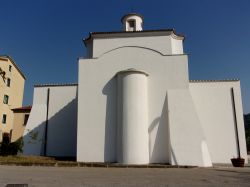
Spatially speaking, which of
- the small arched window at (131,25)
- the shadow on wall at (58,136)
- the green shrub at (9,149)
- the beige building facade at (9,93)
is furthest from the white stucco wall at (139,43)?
the beige building facade at (9,93)

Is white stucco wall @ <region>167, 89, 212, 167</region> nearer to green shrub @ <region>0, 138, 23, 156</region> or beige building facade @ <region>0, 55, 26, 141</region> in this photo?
green shrub @ <region>0, 138, 23, 156</region>

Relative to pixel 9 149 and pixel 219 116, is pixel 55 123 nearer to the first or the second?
pixel 9 149

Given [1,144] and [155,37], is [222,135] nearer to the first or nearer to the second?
[155,37]

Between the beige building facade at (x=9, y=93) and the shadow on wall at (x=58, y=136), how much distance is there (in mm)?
16126

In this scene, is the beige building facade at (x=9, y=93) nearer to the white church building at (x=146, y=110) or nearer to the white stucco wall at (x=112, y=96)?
the white church building at (x=146, y=110)

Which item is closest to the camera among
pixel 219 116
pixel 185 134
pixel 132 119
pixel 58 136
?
pixel 185 134

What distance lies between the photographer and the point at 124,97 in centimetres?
1811

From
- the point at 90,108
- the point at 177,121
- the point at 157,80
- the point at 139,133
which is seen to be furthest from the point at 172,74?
the point at 90,108

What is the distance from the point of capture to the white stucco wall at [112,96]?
721 inches

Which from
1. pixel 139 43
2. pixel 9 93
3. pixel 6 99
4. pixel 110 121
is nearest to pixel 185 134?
pixel 110 121

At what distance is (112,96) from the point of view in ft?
62.4

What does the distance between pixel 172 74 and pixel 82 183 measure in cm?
1149

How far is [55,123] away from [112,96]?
6984 mm

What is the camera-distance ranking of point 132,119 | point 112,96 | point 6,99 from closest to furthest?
1. point 132,119
2. point 112,96
3. point 6,99
